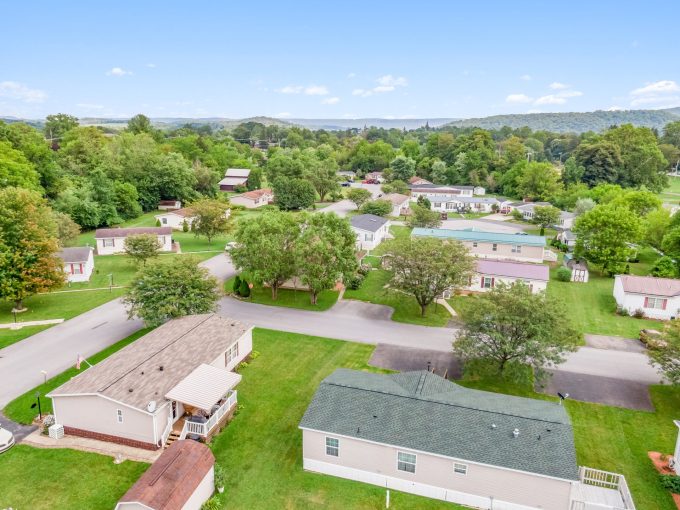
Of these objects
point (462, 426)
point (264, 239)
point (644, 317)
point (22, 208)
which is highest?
point (22, 208)

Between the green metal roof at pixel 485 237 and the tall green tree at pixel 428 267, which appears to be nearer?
the tall green tree at pixel 428 267

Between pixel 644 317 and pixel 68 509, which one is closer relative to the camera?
pixel 68 509

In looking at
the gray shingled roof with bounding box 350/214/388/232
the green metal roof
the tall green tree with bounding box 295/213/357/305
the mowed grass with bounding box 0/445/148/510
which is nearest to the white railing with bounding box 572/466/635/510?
the mowed grass with bounding box 0/445/148/510

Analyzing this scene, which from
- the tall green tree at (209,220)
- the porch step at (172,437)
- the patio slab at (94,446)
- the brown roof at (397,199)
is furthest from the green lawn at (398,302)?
the brown roof at (397,199)

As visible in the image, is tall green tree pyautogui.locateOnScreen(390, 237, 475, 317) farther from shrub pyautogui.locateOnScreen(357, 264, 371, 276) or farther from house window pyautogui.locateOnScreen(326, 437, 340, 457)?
house window pyautogui.locateOnScreen(326, 437, 340, 457)

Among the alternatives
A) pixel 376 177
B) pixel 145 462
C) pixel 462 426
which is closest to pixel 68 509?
pixel 145 462

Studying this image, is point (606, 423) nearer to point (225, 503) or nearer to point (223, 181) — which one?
point (225, 503)

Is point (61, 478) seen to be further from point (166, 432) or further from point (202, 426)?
point (202, 426)

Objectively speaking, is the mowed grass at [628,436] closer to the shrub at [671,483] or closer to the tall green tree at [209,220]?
the shrub at [671,483]
